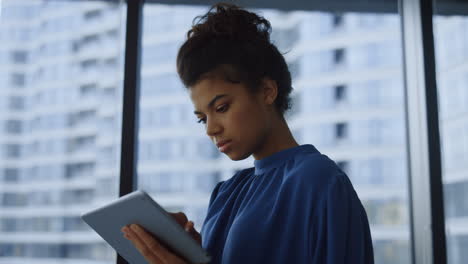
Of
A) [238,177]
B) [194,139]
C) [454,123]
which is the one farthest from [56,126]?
[454,123]

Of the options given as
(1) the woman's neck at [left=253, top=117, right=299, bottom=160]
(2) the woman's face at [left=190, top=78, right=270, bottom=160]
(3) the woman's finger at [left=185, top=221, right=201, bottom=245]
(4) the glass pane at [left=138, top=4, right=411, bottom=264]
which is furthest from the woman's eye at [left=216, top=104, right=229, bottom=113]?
(4) the glass pane at [left=138, top=4, right=411, bottom=264]

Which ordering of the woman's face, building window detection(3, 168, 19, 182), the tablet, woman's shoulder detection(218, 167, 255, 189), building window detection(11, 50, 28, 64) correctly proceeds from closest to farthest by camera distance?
the tablet → the woman's face → woman's shoulder detection(218, 167, 255, 189) → building window detection(3, 168, 19, 182) → building window detection(11, 50, 28, 64)

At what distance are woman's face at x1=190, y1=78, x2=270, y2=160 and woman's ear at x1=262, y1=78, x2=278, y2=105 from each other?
0.06 ft

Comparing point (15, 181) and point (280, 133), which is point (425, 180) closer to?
point (280, 133)

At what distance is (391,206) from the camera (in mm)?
2359

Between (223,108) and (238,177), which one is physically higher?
(223,108)

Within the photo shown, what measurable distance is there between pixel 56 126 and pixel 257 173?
3.78 feet

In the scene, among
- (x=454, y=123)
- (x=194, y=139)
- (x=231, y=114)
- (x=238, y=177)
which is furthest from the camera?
(x=194, y=139)

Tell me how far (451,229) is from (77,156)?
5.09 feet

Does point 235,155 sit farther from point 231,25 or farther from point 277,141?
point 231,25

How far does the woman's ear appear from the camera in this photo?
0.95 meters

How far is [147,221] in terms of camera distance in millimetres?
809

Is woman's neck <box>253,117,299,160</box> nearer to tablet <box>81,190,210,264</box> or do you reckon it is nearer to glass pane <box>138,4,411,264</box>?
tablet <box>81,190,210,264</box>

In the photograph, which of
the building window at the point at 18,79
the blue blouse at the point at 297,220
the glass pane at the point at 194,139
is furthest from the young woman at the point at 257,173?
the building window at the point at 18,79
